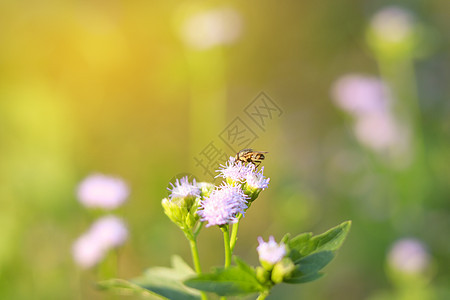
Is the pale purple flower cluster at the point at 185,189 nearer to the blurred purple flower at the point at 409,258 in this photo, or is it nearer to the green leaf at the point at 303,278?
the green leaf at the point at 303,278

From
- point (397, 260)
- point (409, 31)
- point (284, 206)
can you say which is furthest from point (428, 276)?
point (409, 31)

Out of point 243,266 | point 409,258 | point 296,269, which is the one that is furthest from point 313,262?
point 409,258

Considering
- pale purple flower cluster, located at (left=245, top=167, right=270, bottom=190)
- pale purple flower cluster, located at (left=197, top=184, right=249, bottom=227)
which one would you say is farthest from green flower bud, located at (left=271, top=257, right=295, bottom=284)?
pale purple flower cluster, located at (left=245, top=167, right=270, bottom=190)

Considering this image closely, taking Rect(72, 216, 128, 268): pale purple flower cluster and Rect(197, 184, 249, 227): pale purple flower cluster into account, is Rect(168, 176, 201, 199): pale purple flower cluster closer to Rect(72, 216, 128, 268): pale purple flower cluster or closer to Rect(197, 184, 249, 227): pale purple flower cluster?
Rect(197, 184, 249, 227): pale purple flower cluster

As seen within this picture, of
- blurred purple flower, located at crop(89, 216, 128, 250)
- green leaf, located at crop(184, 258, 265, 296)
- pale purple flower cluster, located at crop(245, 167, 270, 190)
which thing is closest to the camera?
green leaf, located at crop(184, 258, 265, 296)

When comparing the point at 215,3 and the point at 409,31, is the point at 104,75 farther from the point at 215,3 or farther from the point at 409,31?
the point at 409,31

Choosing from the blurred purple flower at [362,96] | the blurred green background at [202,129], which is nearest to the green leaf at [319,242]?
the blurred green background at [202,129]

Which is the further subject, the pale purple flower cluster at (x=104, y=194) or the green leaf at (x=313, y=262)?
the pale purple flower cluster at (x=104, y=194)
